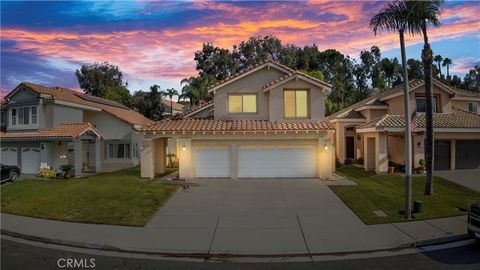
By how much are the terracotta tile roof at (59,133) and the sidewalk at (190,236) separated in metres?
14.7

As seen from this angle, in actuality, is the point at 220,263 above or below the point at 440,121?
below

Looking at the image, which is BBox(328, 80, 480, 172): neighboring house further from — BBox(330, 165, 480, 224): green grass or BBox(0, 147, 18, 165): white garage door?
BBox(0, 147, 18, 165): white garage door

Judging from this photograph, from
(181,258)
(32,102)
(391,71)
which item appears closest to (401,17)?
(181,258)

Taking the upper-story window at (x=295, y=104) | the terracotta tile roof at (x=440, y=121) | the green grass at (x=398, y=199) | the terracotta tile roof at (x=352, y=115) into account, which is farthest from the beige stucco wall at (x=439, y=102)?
the upper-story window at (x=295, y=104)

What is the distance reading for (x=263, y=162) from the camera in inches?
824

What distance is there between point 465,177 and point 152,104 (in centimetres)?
3949

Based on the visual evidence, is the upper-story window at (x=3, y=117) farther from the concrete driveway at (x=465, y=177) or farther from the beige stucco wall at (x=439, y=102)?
the concrete driveway at (x=465, y=177)

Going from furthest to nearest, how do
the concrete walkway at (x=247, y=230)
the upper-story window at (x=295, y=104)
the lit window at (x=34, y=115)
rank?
the lit window at (x=34, y=115)
the upper-story window at (x=295, y=104)
the concrete walkway at (x=247, y=230)

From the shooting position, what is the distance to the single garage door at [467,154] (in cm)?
2556

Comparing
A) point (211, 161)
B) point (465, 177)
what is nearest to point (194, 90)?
point (211, 161)

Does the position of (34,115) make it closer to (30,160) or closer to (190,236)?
(30,160)

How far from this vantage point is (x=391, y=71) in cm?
5994

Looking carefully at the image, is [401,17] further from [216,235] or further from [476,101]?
[476,101]
